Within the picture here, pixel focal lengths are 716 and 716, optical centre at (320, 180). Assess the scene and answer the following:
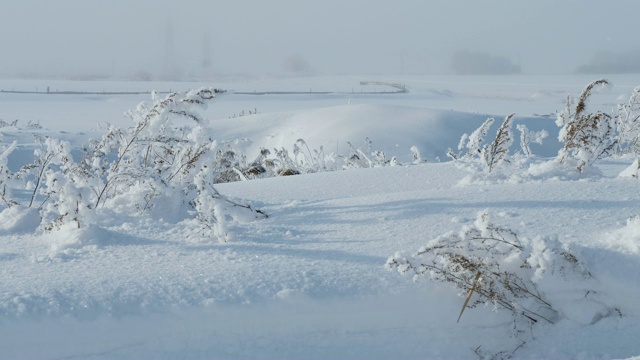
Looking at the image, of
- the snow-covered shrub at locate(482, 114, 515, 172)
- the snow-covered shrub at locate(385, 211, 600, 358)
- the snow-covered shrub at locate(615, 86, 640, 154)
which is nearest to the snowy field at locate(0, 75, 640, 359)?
the snow-covered shrub at locate(385, 211, 600, 358)

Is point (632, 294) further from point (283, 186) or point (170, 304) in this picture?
point (283, 186)

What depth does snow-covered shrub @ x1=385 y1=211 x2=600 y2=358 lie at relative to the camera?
248 cm

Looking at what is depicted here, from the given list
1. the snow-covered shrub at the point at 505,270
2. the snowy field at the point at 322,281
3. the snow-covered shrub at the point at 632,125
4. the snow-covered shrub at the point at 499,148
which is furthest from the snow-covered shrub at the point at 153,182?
the snow-covered shrub at the point at 632,125

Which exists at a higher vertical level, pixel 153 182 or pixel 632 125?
pixel 632 125

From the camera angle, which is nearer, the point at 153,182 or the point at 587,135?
the point at 153,182

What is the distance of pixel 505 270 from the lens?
2570mm

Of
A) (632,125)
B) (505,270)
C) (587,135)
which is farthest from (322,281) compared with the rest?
(632,125)

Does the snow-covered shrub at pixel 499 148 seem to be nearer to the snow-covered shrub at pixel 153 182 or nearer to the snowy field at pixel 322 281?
the snowy field at pixel 322 281

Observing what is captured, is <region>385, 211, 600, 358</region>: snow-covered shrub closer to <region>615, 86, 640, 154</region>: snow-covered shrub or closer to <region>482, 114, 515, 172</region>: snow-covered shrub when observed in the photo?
<region>482, 114, 515, 172</region>: snow-covered shrub

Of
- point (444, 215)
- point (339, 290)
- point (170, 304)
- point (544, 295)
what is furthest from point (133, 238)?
point (544, 295)

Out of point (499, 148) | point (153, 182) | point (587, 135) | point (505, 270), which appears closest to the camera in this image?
point (505, 270)

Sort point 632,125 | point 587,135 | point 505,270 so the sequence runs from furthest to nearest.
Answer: point 632,125
point 587,135
point 505,270

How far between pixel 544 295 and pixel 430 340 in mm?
448

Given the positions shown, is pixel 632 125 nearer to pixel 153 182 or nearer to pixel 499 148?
pixel 499 148
